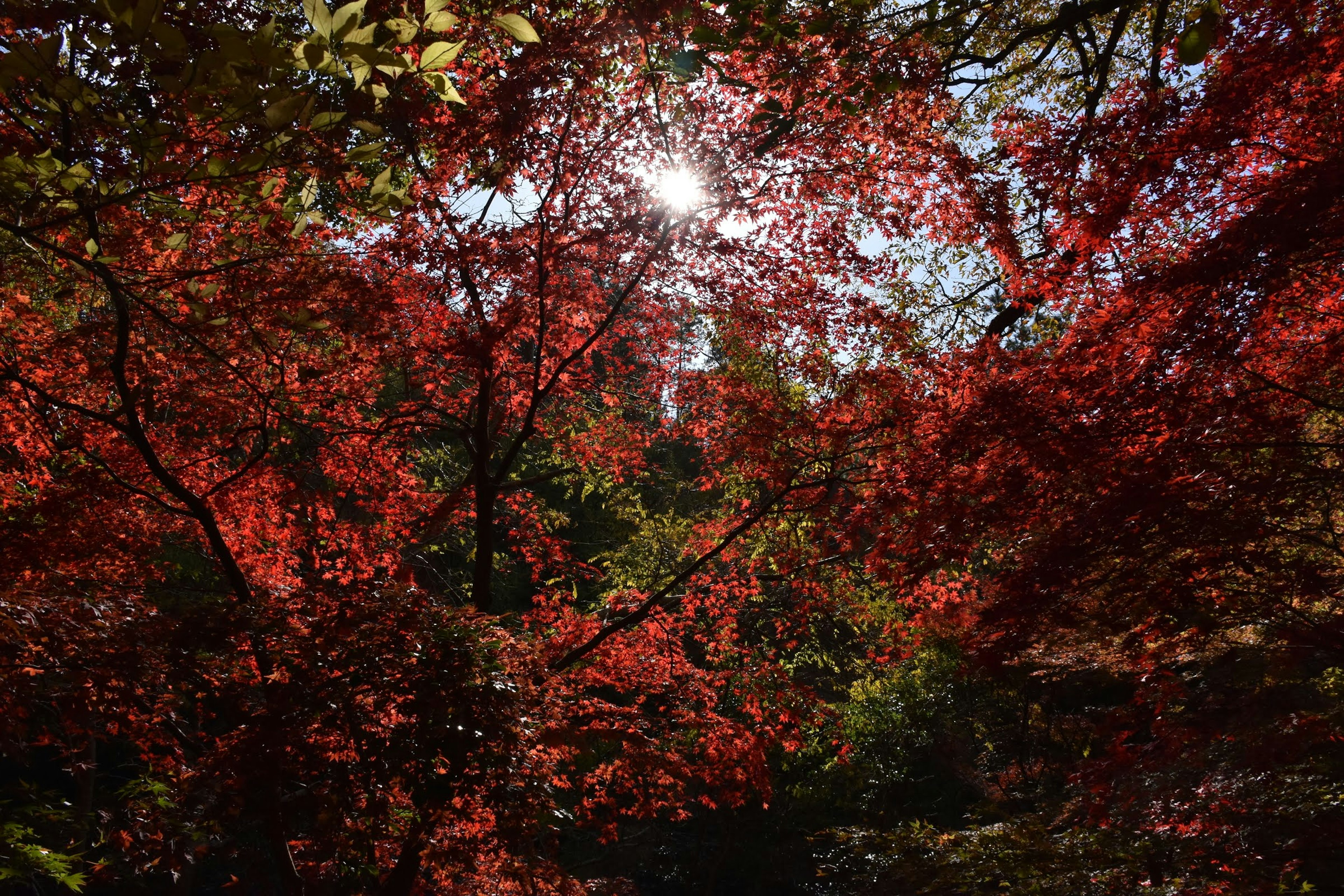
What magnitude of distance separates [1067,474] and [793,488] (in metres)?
2.06

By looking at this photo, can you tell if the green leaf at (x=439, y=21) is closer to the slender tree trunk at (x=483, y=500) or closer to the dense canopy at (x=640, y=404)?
the dense canopy at (x=640, y=404)

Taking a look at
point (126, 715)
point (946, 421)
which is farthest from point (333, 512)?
point (946, 421)

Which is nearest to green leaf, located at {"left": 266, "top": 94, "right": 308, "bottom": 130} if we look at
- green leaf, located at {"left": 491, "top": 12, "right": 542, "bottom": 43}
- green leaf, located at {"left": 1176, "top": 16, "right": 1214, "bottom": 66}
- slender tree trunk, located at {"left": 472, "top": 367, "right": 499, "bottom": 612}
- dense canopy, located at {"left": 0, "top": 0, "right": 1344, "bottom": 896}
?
dense canopy, located at {"left": 0, "top": 0, "right": 1344, "bottom": 896}

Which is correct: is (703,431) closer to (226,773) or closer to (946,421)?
(946,421)

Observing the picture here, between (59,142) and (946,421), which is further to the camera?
(946,421)

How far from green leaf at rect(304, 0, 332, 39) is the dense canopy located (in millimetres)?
29

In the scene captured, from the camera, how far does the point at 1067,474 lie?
156 inches

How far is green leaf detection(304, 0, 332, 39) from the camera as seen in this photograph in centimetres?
122

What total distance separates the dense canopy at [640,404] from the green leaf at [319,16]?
29mm

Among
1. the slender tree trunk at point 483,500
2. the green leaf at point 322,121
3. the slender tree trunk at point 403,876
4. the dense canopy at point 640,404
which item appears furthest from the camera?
the slender tree trunk at point 483,500

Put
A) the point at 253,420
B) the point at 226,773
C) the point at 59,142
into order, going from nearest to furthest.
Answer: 1. the point at 59,142
2. the point at 226,773
3. the point at 253,420

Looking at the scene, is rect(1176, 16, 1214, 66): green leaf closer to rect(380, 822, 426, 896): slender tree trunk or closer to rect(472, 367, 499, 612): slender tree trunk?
rect(472, 367, 499, 612): slender tree trunk

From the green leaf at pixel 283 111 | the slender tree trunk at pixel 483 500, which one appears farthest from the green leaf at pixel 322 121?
the slender tree trunk at pixel 483 500

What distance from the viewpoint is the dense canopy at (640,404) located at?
309cm
